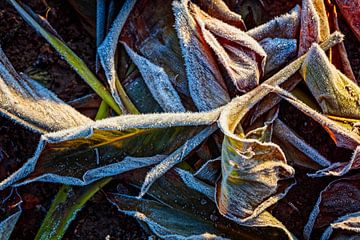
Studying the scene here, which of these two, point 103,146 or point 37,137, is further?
point 37,137

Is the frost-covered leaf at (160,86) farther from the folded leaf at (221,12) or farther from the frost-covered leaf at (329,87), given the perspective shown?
the frost-covered leaf at (329,87)

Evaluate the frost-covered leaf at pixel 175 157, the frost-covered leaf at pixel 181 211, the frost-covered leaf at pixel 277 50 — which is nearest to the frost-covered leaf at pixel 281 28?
the frost-covered leaf at pixel 277 50

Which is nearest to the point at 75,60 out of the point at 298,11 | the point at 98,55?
the point at 98,55

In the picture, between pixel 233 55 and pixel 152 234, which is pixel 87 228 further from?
pixel 233 55

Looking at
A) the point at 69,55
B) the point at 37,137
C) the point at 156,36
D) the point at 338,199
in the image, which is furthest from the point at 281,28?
the point at 37,137

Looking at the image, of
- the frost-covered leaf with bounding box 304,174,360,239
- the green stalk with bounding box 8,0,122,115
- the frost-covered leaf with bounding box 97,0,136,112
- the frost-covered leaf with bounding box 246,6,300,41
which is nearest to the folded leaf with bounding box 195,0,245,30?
the frost-covered leaf with bounding box 246,6,300,41

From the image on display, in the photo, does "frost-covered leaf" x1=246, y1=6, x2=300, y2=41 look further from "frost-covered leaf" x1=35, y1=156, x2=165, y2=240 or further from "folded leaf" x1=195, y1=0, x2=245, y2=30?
"frost-covered leaf" x1=35, y1=156, x2=165, y2=240

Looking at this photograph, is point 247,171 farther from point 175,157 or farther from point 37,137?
point 37,137
